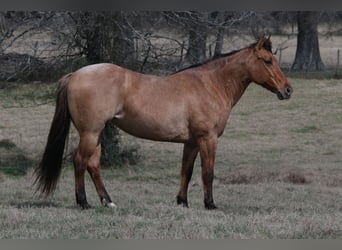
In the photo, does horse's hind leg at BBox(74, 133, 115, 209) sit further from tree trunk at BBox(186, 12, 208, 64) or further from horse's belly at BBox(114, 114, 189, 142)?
tree trunk at BBox(186, 12, 208, 64)

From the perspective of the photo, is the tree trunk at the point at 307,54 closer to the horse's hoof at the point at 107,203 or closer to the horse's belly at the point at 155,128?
the horse's belly at the point at 155,128

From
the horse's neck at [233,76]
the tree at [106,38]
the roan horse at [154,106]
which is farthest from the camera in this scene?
the tree at [106,38]

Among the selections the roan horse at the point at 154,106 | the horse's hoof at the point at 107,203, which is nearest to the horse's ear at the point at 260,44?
the roan horse at the point at 154,106

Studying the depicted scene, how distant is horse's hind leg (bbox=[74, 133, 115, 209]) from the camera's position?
7.77 meters

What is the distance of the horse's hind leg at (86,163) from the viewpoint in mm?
7770

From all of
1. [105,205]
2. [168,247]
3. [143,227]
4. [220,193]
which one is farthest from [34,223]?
[220,193]

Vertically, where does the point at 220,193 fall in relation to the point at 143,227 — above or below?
below

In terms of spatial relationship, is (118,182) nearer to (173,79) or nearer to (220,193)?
(220,193)

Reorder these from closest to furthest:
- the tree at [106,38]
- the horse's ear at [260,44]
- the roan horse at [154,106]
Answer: the roan horse at [154,106]
the horse's ear at [260,44]
the tree at [106,38]

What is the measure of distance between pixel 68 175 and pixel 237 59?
6.19m

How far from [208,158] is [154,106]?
92 centimetres

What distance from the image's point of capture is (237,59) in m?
8.59

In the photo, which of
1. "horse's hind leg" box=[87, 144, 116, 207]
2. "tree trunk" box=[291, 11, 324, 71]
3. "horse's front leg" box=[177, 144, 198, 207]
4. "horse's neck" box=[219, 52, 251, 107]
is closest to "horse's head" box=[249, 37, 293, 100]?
"horse's neck" box=[219, 52, 251, 107]

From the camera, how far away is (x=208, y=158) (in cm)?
830
